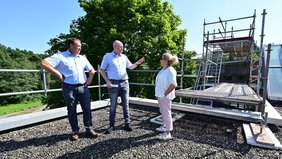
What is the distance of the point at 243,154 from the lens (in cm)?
212

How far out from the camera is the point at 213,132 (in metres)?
2.88

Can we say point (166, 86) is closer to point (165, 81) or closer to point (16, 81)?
point (165, 81)

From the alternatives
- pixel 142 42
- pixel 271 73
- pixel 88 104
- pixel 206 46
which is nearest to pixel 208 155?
pixel 88 104

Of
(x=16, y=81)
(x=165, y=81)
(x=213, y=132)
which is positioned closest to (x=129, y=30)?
(x=165, y=81)

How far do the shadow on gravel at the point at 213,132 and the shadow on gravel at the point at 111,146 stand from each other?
530 mm

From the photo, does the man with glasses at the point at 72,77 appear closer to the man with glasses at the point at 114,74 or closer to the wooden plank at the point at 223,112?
the man with glasses at the point at 114,74

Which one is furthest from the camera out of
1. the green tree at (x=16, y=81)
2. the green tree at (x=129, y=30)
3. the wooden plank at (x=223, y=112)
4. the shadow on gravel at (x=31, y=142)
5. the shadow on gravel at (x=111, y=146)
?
the green tree at (x=16, y=81)

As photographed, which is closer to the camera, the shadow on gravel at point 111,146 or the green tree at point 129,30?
the shadow on gravel at point 111,146

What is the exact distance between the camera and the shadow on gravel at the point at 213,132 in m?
2.41

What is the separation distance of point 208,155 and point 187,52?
12305 mm

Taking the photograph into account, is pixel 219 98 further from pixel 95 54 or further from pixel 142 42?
pixel 95 54

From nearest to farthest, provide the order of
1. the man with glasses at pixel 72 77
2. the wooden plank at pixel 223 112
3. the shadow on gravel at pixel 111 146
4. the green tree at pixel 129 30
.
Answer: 1. the shadow on gravel at pixel 111 146
2. the man with glasses at pixel 72 77
3. the wooden plank at pixel 223 112
4. the green tree at pixel 129 30

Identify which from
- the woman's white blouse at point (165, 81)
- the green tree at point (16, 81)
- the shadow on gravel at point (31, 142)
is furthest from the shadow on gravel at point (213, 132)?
the green tree at point (16, 81)

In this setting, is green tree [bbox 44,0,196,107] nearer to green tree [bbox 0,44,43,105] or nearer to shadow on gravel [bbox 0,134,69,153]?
shadow on gravel [bbox 0,134,69,153]
